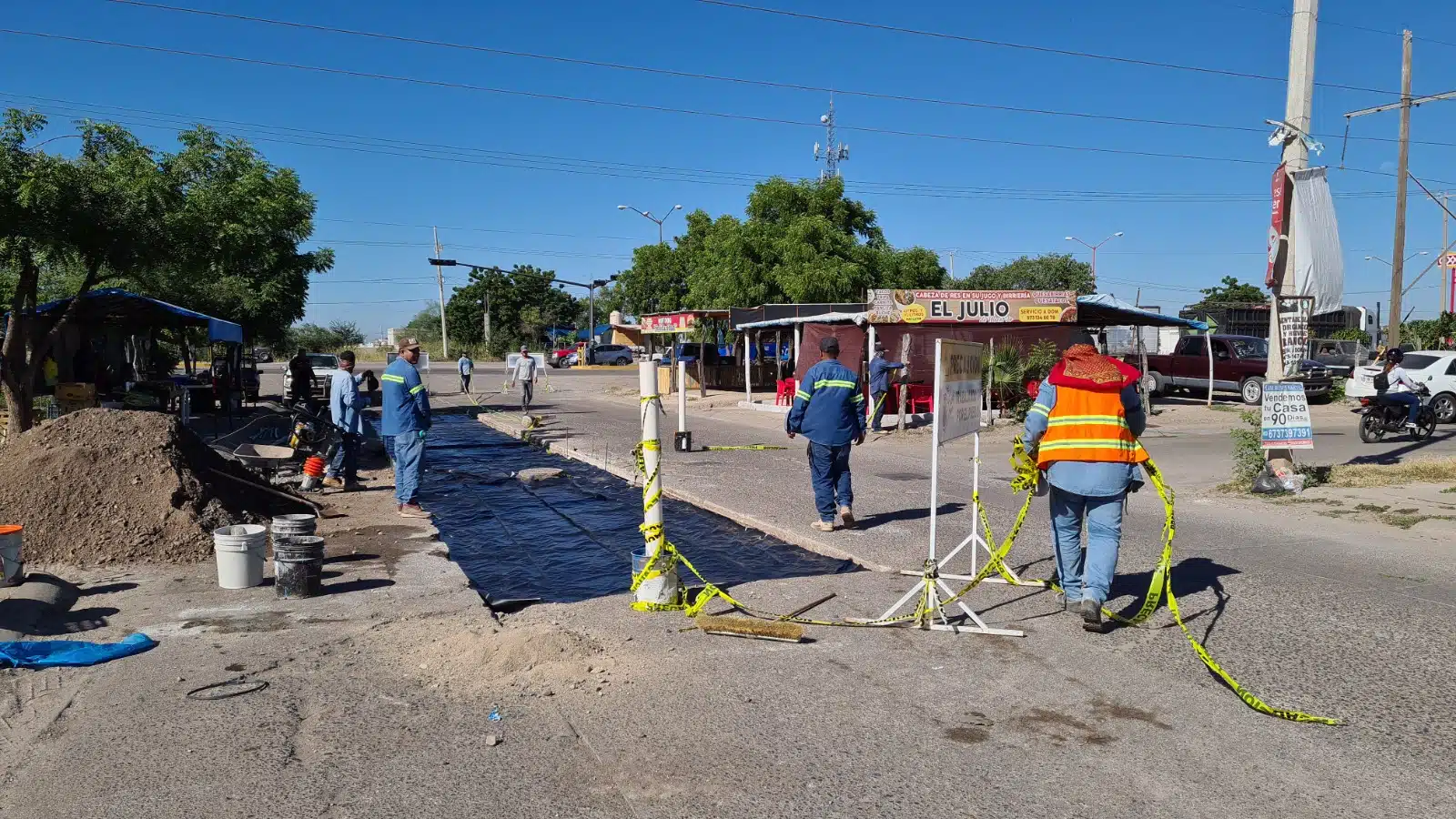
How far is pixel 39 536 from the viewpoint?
7844 mm

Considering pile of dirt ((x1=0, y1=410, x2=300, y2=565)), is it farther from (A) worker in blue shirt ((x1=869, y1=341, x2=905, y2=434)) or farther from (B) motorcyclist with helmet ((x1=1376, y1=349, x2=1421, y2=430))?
(B) motorcyclist with helmet ((x1=1376, y1=349, x2=1421, y2=430))

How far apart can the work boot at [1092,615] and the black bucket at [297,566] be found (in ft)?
16.1

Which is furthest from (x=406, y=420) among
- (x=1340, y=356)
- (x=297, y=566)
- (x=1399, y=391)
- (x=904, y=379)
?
(x=1340, y=356)

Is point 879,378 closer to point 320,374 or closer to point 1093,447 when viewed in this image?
point 1093,447

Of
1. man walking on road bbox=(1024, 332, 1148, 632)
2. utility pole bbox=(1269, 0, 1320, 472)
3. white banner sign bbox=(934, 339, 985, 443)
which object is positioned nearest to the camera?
man walking on road bbox=(1024, 332, 1148, 632)

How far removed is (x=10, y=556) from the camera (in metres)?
6.67

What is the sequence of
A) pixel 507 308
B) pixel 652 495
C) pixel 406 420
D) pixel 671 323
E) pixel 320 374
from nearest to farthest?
pixel 652 495 → pixel 406 420 → pixel 671 323 → pixel 320 374 → pixel 507 308

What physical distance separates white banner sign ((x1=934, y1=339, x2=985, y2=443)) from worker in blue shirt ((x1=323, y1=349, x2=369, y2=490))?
303 inches

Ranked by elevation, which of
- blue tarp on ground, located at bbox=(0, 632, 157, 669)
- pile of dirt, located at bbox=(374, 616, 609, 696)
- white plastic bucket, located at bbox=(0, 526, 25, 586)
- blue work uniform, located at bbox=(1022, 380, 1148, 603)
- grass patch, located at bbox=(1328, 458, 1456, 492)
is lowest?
grass patch, located at bbox=(1328, 458, 1456, 492)

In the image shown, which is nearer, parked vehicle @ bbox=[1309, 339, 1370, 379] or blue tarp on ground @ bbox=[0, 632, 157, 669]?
blue tarp on ground @ bbox=[0, 632, 157, 669]

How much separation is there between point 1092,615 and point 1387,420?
47.6 ft

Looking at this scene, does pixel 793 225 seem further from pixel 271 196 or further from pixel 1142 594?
pixel 1142 594

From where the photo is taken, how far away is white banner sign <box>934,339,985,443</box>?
651 cm

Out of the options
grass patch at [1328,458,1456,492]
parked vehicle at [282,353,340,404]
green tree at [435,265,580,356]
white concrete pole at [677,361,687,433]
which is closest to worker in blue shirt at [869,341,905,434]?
white concrete pole at [677,361,687,433]
